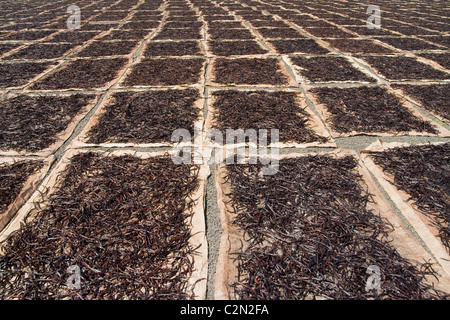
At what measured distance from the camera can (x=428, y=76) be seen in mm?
4902

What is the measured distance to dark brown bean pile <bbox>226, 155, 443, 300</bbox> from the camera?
1.76m

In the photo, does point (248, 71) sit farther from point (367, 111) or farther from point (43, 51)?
point (43, 51)

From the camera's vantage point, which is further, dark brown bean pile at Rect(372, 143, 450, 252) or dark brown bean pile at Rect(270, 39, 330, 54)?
dark brown bean pile at Rect(270, 39, 330, 54)

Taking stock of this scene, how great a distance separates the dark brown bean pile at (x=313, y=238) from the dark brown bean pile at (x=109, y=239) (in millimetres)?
524


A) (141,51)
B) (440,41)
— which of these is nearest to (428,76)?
(440,41)

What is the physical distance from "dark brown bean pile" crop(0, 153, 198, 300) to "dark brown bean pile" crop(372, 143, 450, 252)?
2126mm

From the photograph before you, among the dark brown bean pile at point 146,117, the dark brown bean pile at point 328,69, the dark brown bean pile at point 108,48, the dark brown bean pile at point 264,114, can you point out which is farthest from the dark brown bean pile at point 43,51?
the dark brown bean pile at point 328,69

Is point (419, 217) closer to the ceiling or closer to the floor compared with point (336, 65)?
closer to the floor

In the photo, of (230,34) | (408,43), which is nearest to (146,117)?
(230,34)

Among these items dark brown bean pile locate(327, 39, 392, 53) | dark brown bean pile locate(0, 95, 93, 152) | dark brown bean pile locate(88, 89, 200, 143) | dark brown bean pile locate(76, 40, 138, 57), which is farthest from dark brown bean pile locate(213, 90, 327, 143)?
dark brown bean pile locate(76, 40, 138, 57)

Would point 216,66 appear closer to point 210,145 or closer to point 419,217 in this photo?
point 210,145

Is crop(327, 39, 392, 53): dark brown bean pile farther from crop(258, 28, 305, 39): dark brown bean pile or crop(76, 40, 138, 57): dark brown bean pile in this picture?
crop(76, 40, 138, 57): dark brown bean pile

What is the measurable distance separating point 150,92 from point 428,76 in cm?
526

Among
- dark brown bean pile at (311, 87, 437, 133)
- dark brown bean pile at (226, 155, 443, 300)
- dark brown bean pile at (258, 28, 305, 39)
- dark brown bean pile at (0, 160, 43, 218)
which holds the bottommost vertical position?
dark brown bean pile at (226, 155, 443, 300)
